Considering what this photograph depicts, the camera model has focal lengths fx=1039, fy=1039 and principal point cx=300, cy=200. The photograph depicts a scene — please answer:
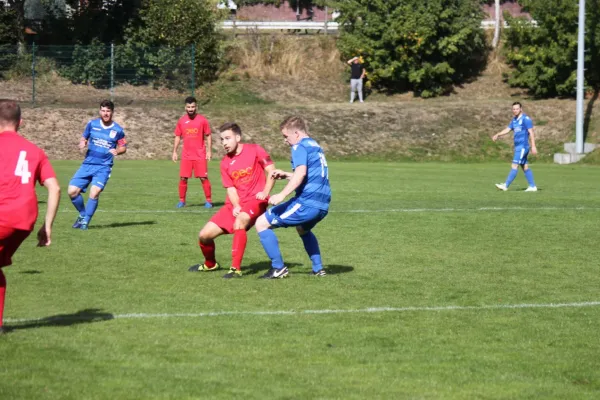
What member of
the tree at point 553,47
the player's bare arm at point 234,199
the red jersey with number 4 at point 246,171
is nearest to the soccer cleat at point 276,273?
the player's bare arm at point 234,199

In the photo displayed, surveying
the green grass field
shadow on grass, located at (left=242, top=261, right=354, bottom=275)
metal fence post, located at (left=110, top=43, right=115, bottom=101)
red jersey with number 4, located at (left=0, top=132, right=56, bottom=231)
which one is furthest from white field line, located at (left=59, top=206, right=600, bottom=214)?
metal fence post, located at (left=110, top=43, right=115, bottom=101)

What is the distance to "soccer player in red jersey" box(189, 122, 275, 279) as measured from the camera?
11.2 metres

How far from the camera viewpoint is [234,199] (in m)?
11.2

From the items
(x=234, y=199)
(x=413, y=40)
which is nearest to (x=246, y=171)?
(x=234, y=199)

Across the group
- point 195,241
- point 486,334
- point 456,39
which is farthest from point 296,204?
point 456,39

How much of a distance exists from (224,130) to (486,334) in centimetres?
413

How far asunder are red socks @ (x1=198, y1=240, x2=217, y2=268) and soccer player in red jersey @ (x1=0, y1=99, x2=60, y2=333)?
149 inches

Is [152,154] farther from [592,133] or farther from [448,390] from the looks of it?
[448,390]

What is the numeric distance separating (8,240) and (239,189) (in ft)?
12.8

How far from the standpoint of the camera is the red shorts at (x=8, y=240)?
7.70m

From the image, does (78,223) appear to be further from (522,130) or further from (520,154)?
(522,130)

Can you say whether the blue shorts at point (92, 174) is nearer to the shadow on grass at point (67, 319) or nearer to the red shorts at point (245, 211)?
the red shorts at point (245, 211)

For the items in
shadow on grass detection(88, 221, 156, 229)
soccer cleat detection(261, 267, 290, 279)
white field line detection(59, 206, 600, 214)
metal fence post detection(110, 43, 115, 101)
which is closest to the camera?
soccer cleat detection(261, 267, 290, 279)

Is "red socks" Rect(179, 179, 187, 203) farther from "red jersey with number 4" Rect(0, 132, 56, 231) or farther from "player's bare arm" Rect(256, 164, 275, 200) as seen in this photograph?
"red jersey with number 4" Rect(0, 132, 56, 231)
